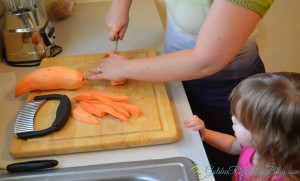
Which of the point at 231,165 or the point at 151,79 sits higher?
the point at 151,79

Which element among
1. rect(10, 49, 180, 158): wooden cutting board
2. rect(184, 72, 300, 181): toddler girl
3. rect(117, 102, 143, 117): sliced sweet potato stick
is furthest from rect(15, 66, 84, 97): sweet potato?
rect(184, 72, 300, 181): toddler girl

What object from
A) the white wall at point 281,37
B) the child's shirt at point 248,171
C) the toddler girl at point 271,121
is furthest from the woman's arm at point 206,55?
the white wall at point 281,37

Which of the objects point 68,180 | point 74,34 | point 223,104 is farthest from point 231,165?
point 74,34

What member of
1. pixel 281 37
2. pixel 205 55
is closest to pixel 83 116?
pixel 205 55

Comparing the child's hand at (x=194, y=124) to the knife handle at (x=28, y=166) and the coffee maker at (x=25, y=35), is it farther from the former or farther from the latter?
the coffee maker at (x=25, y=35)

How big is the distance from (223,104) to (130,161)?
1.41 ft

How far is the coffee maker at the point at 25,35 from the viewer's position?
3.61 ft

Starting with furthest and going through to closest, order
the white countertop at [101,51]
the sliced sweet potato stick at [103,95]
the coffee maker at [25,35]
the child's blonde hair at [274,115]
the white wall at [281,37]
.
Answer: the white wall at [281,37] → the coffee maker at [25,35] → the sliced sweet potato stick at [103,95] → the white countertop at [101,51] → the child's blonde hair at [274,115]

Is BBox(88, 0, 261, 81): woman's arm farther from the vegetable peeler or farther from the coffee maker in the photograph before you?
the coffee maker

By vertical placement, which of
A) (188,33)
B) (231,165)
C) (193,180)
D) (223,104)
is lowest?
(231,165)

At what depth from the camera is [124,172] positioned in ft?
2.33

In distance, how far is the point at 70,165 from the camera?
75 centimetres

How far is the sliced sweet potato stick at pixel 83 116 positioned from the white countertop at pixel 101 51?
0.08m

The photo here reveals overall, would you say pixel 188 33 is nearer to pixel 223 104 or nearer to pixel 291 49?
pixel 223 104
